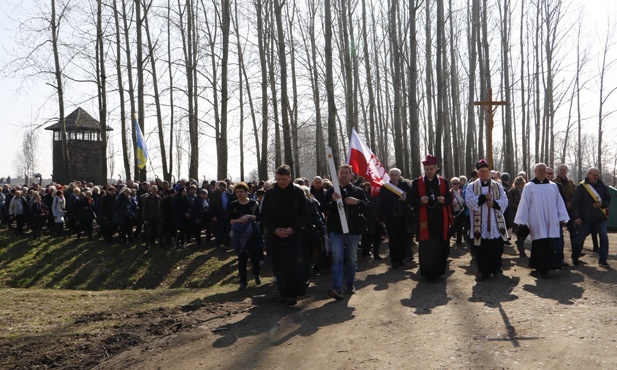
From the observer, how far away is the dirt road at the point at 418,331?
531cm

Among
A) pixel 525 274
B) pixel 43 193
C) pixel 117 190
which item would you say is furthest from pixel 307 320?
pixel 43 193

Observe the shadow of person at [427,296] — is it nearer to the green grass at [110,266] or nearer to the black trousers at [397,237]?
the black trousers at [397,237]

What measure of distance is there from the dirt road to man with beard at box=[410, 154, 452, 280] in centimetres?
34

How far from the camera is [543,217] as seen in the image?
9141mm

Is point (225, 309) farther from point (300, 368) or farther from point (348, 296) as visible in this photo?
point (300, 368)

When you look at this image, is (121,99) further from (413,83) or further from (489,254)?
(489,254)

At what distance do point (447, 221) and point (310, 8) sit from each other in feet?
75.1

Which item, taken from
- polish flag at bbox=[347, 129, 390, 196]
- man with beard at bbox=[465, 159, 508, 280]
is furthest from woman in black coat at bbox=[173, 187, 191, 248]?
man with beard at bbox=[465, 159, 508, 280]

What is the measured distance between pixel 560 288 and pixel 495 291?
1.05 meters

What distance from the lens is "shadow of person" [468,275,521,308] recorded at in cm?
766

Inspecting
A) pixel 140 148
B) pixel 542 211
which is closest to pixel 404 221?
pixel 542 211

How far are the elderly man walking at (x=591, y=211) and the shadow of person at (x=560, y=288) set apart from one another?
996mm

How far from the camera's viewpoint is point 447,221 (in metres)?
9.12

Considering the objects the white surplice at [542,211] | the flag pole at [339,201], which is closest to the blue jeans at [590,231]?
the white surplice at [542,211]
